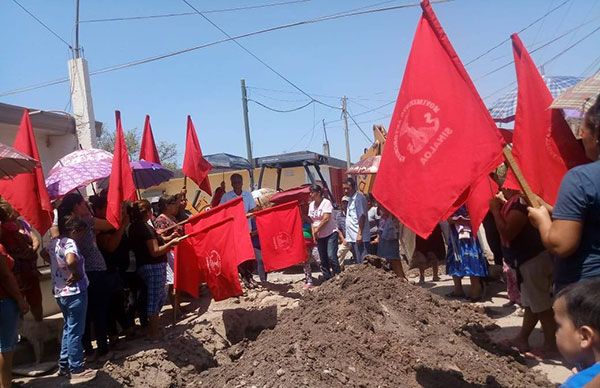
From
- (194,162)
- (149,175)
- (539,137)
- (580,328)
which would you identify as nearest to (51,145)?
(149,175)

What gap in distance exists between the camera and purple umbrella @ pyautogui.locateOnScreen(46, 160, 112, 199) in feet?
20.5

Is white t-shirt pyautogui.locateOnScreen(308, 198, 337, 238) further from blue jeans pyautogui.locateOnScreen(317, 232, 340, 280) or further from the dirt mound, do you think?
the dirt mound

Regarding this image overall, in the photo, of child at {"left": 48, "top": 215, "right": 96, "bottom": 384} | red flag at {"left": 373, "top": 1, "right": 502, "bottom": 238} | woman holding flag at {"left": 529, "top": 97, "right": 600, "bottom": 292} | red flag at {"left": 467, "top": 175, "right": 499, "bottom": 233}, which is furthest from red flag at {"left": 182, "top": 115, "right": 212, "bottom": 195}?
woman holding flag at {"left": 529, "top": 97, "right": 600, "bottom": 292}

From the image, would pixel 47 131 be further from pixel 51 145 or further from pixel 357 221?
pixel 357 221

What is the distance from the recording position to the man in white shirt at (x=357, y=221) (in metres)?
9.33

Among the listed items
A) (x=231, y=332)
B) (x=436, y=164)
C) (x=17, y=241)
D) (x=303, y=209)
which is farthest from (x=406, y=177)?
(x=303, y=209)

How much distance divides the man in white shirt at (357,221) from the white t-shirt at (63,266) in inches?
204

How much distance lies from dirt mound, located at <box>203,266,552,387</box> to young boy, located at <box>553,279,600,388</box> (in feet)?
7.73

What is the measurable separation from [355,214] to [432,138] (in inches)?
238

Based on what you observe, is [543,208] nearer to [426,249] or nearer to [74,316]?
[74,316]

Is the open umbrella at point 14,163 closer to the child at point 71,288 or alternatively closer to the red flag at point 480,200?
the child at point 71,288

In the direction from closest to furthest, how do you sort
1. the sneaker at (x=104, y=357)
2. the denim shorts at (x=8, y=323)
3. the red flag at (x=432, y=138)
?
the red flag at (x=432, y=138), the denim shorts at (x=8, y=323), the sneaker at (x=104, y=357)

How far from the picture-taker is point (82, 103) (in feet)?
35.6

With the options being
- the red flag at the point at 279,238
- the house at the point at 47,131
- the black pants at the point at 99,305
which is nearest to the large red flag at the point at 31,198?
the black pants at the point at 99,305
